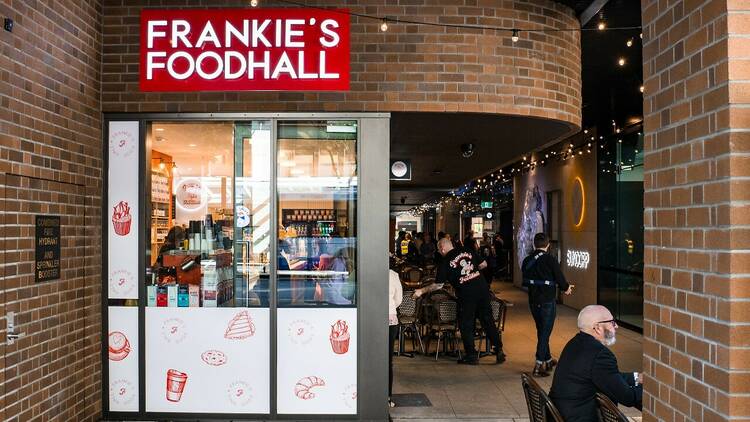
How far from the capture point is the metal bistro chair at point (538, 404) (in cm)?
333

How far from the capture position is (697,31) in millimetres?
2271

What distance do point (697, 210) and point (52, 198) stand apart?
14.7ft

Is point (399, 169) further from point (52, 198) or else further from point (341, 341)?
point (52, 198)

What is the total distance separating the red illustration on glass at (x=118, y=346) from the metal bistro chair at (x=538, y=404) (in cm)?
371

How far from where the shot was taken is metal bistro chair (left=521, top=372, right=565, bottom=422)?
3326 millimetres

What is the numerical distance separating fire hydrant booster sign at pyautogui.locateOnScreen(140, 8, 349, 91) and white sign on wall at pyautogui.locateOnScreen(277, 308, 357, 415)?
2.07 m

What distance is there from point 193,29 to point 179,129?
0.96 meters

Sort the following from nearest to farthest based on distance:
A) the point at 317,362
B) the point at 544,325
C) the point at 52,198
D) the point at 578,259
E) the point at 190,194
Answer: the point at 52,198 < the point at 317,362 < the point at 190,194 < the point at 544,325 < the point at 578,259

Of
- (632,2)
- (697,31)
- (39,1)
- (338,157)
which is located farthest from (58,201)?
(632,2)

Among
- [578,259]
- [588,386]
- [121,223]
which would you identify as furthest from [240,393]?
[578,259]

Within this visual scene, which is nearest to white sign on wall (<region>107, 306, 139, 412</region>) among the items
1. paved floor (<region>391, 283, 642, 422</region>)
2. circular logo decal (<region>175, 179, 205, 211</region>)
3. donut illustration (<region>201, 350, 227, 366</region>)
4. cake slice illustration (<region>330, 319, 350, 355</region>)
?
donut illustration (<region>201, 350, 227, 366</region>)

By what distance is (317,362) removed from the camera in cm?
552

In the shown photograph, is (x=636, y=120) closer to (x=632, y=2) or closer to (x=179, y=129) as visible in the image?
(x=632, y=2)

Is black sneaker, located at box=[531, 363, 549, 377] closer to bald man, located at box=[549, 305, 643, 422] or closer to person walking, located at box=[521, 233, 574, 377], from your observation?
person walking, located at box=[521, 233, 574, 377]
